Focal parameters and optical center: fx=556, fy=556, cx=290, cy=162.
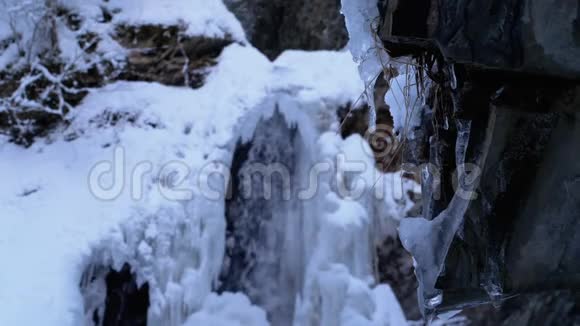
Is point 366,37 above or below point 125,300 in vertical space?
above

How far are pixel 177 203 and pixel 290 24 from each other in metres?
2.58

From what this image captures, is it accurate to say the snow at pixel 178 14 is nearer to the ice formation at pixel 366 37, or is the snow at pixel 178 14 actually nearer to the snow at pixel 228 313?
the snow at pixel 228 313

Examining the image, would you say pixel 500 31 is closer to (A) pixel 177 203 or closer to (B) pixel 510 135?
(B) pixel 510 135

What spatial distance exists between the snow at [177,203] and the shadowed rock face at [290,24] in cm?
41

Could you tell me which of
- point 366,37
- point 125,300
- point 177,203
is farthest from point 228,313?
point 366,37

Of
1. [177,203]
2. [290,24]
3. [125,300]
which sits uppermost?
[290,24]

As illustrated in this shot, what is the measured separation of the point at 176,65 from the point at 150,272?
206 centimetres

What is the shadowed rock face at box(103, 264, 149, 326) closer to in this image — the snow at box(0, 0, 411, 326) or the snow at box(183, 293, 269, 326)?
the snow at box(0, 0, 411, 326)

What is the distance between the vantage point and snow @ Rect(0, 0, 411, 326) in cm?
345

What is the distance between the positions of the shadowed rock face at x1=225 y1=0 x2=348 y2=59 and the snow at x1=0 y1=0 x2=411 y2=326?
1.34ft

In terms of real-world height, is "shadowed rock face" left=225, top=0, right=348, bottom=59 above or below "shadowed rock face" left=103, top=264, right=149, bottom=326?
above

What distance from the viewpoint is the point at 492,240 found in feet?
4.41

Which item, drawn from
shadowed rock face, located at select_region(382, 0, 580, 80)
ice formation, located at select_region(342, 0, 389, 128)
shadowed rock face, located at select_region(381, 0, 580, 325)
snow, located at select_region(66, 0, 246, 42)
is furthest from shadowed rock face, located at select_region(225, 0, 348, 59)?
shadowed rock face, located at select_region(382, 0, 580, 80)

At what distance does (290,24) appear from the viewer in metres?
5.71
